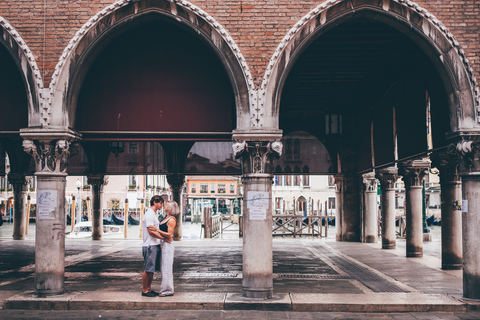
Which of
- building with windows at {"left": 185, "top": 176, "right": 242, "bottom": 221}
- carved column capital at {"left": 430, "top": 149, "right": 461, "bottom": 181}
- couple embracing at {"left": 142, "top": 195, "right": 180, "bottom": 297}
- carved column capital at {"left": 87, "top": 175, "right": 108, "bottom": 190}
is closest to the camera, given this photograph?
couple embracing at {"left": 142, "top": 195, "right": 180, "bottom": 297}

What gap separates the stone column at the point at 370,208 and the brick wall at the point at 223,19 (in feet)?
35.5

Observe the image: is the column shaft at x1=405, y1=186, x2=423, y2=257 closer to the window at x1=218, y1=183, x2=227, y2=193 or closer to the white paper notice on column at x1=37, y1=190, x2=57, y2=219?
the white paper notice on column at x1=37, y1=190, x2=57, y2=219

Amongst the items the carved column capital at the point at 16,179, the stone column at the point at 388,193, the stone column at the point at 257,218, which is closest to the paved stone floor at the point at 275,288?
the stone column at the point at 257,218

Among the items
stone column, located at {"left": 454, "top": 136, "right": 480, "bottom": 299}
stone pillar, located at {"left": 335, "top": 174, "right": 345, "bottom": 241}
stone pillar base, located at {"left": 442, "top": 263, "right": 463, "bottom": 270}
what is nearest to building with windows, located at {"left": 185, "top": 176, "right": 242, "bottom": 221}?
stone pillar, located at {"left": 335, "top": 174, "right": 345, "bottom": 241}

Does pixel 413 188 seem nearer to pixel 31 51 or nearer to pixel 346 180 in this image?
pixel 346 180

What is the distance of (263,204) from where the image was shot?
898cm

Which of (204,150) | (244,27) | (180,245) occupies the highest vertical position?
(244,27)

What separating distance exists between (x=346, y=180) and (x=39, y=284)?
44.8 feet

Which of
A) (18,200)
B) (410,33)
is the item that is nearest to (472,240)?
(410,33)

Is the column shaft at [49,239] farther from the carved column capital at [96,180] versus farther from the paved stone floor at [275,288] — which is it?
the carved column capital at [96,180]

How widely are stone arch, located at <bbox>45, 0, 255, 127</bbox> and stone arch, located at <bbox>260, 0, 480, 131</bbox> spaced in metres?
0.38

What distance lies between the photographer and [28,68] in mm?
9180

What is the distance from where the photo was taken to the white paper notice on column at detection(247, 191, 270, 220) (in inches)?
353

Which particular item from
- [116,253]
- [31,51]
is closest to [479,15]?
[31,51]
